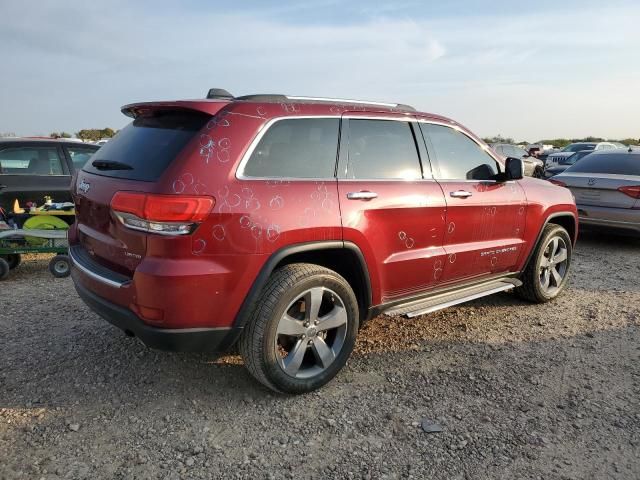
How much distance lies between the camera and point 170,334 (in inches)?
104

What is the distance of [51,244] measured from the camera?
5.79 m

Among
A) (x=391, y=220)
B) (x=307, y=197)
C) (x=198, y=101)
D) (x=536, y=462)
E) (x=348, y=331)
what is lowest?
(x=536, y=462)

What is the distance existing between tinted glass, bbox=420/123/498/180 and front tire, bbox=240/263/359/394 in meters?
1.38

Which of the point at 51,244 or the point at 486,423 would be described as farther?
the point at 51,244

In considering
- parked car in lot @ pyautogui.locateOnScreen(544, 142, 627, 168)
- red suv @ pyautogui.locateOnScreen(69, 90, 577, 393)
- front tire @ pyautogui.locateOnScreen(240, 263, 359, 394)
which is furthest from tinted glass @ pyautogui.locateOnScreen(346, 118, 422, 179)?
parked car in lot @ pyautogui.locateOnScreen(544, 142, 627, 168)

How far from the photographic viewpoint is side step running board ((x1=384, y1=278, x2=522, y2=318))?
3.52 m

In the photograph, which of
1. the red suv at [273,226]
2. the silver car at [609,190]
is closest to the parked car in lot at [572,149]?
the silver car at [609,190]

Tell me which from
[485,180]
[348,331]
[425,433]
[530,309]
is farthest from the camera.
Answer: [530,309]

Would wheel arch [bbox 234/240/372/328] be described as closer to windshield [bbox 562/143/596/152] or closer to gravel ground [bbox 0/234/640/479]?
gravel ground [bbox 0/234/640/479]

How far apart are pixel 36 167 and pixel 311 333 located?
213 inches

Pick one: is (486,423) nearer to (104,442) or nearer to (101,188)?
(104,442)

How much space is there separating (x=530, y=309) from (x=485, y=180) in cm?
147

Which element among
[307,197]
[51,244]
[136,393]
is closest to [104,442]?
[136,393]

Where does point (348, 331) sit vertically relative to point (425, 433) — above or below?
above
